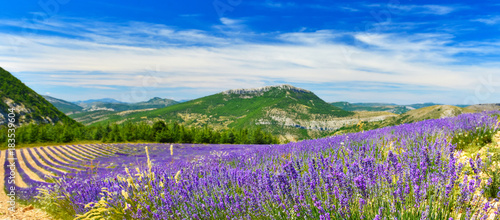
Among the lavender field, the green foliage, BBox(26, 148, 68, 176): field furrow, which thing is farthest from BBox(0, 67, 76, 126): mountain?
the green foliage

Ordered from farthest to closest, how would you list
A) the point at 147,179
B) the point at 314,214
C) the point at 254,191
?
the point at 147,179 → the point at 254,191 → the point at 314,214

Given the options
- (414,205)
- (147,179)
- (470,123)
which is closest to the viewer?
(414,205)

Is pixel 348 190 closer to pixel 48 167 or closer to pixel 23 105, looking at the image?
pixel 48 167

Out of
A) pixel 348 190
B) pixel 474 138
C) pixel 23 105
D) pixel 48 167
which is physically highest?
pixel 23 105

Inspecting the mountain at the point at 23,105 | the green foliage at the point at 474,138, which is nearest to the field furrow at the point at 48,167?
the green foliage at the point at 474,138

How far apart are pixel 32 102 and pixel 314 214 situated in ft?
415

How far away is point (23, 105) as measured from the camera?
295ft

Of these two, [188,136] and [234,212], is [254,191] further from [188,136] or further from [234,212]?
[188,136]

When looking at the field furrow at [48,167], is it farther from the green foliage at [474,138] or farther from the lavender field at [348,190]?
the green foliage at [474,138]

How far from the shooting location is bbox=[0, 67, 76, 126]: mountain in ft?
271

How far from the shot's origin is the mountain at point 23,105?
82.6m

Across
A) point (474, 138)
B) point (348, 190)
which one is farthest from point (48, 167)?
point (474, 138)

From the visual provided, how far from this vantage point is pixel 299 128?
190m

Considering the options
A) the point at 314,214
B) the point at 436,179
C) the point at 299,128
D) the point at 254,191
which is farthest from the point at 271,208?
the point at 299,128
